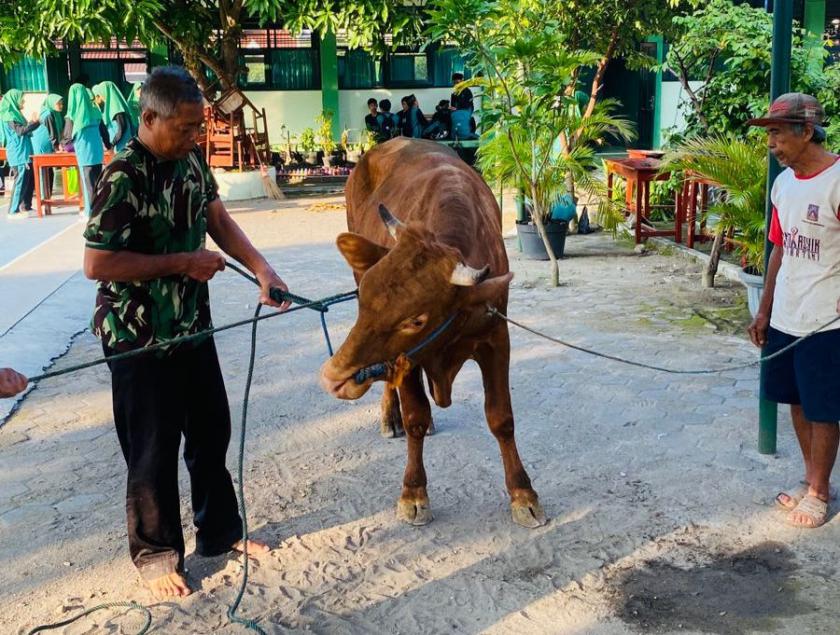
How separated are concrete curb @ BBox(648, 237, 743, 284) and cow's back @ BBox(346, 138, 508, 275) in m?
3.88

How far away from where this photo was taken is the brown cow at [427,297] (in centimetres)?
341

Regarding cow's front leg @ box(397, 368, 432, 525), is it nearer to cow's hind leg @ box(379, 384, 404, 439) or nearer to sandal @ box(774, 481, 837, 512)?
cow's hind leg @ box(379, 384, 404, 439)

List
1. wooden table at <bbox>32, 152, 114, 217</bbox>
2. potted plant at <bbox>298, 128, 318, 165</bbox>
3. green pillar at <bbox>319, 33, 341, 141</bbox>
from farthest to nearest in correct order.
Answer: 1. green pillar at <bbox>319, 33, 341, 141</bbox>
2. potted plant at <bbox>298, 128, 318, 165</bbox>
3. wooden table at <bbox>32, 152, 114, 217</bbox>

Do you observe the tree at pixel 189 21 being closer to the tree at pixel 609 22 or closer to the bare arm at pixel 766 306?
the tree at pixel 609 22

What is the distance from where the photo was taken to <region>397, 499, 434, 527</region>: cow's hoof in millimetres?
4414

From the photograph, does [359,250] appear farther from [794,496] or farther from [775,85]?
[775,85]

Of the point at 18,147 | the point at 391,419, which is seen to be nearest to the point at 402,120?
the point at 18,147

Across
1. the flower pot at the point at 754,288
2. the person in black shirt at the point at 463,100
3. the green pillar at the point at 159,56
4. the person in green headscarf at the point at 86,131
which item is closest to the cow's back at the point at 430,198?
Result: the flower pot at the point at 754,288

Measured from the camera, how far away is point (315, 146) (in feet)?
68.0

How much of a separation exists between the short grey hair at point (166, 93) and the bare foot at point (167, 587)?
1.88 metres

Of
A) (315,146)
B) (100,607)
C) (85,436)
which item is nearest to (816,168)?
(100,607)

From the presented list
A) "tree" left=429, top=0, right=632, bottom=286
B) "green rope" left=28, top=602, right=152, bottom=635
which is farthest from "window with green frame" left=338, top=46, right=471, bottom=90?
"green rope" left=28, top=602, right=152, bottom=635

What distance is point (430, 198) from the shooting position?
445cm

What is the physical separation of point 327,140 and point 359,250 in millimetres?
17584
